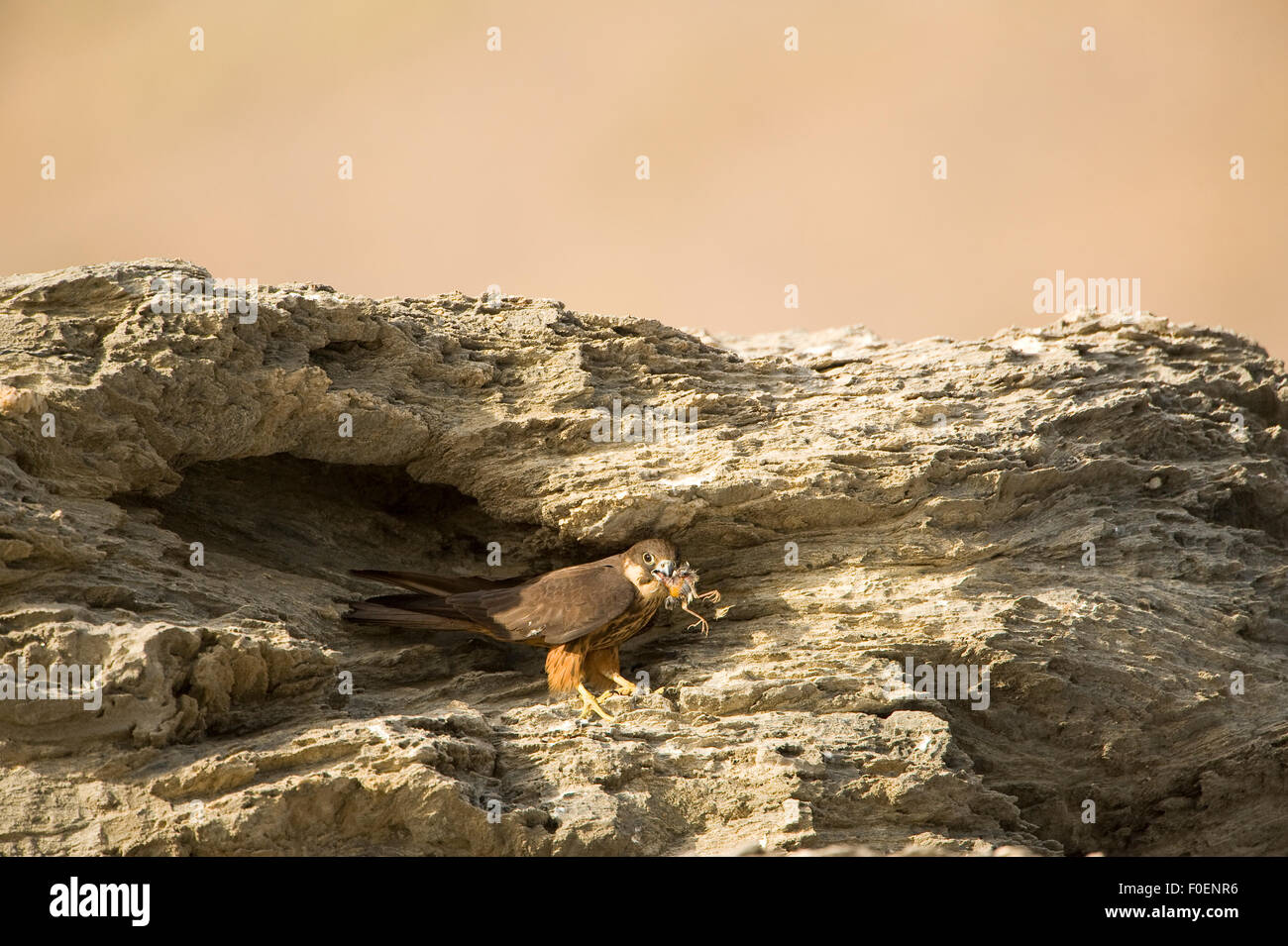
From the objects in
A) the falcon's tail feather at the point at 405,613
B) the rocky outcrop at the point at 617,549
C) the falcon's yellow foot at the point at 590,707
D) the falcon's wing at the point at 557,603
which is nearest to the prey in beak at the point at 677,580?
the falcon's wing at the point at 557,603

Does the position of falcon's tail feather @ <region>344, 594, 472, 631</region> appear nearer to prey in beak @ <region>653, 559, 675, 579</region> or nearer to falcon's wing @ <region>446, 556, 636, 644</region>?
falcon's wing @ <region>446, 556, 636, 644</region>

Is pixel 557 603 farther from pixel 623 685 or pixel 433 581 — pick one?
pixel 433 581

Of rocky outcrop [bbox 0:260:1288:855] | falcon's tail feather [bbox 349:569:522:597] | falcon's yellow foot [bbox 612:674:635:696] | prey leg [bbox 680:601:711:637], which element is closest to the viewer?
rocky outcrop [bbox 0:260:1288:855]

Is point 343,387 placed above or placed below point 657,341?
below

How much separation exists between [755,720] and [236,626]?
2.66 metres

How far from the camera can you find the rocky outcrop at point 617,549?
16.2 feet

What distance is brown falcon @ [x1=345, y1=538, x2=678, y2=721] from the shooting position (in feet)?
19.5

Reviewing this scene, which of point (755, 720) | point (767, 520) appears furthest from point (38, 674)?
point (767, 520)

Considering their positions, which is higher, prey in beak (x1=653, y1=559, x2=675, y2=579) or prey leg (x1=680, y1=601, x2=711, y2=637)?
prey in beak (x1=653, y1=559, x2=675, y2=579)

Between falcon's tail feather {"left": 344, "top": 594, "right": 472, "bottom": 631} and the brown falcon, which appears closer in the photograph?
the brown falcon

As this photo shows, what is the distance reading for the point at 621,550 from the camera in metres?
6.65

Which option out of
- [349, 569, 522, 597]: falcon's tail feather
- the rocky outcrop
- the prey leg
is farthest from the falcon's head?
[349, 569, 522, 597]: falcon's tail feather

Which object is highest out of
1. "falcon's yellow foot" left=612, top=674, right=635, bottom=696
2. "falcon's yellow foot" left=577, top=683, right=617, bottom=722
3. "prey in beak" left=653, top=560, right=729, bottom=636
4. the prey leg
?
"prey in beak" left=653, top=560, right=729, bottom=636

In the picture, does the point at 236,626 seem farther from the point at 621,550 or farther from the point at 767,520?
the point at 767,520
